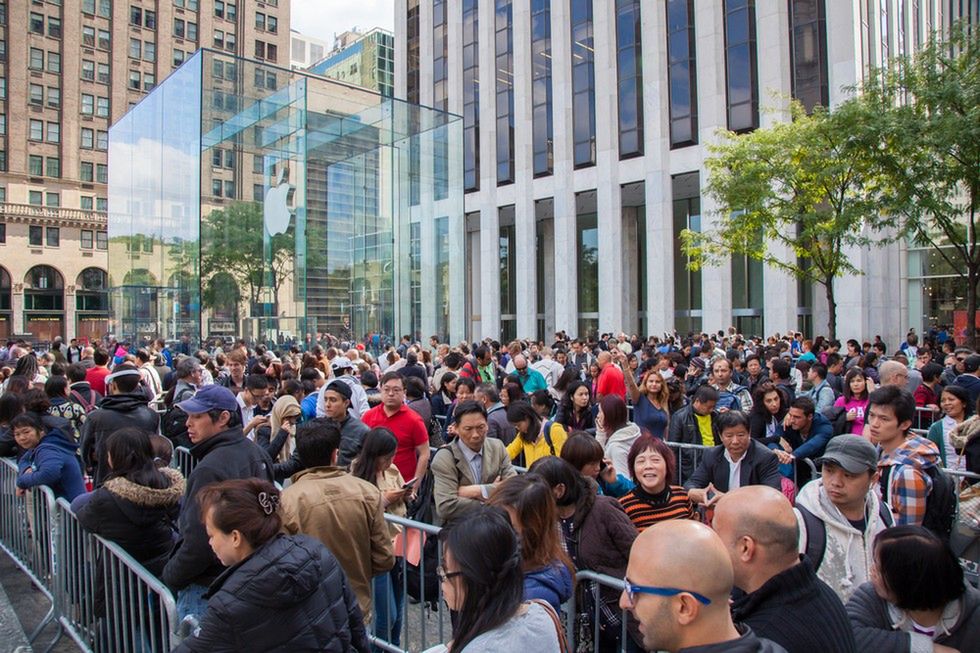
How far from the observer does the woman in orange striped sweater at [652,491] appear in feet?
14.2

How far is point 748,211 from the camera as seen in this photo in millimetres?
21797

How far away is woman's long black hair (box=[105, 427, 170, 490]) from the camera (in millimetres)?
4188

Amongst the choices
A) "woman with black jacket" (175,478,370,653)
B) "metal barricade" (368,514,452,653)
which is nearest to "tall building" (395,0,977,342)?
"metal barricade" (368,514,452,653)

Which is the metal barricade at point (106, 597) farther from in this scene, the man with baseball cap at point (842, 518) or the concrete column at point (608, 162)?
the concrete column at point (608, 162)

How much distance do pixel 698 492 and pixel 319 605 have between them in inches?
117

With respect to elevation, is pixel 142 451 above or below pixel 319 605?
above

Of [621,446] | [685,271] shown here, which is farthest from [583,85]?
[621,446]

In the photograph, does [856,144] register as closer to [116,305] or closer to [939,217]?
[939,217]

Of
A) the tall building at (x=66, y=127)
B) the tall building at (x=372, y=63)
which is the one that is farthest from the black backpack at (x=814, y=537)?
the tall building at (x=372, y=63)

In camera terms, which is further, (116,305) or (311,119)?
(116,305)

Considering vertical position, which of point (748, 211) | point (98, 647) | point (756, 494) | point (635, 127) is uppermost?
point (635, 127)

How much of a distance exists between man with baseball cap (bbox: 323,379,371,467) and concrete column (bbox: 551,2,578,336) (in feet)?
98.5

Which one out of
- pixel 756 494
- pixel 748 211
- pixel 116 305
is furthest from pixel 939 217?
pixel 116 305

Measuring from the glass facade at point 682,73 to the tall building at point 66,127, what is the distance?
168 ft
